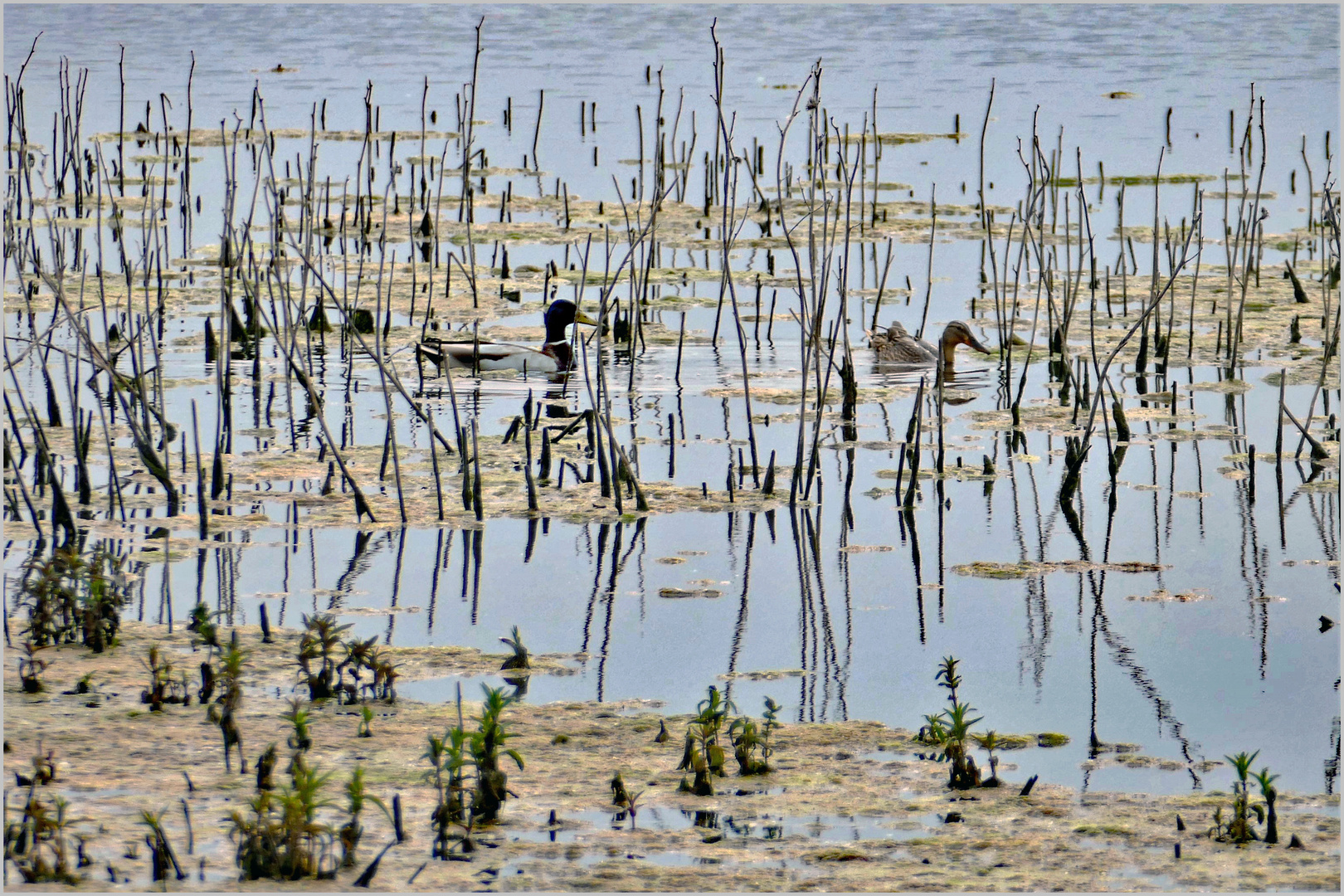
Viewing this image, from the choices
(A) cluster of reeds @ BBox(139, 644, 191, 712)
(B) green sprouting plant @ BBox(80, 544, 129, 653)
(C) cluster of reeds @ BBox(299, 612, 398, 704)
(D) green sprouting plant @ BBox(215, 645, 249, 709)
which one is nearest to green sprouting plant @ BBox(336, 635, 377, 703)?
(C) cluster of reeds @ BBox(299, 612, 398, 704)

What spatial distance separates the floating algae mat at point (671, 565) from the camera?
4.53 metres

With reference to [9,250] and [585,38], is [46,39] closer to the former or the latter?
[585,38]

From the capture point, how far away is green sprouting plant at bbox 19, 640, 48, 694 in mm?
5500

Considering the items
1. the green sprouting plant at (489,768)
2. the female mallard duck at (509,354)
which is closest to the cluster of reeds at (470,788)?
the green sprouting plant at (489,768)

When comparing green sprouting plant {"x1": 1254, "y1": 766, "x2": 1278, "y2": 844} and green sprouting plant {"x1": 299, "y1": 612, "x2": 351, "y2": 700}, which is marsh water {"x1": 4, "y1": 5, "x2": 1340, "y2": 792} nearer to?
green sprouting plant {"x1": 299, "y1": 612, "x2": 351, "y2": 700}

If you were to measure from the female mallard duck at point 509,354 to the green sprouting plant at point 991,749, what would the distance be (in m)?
6.06

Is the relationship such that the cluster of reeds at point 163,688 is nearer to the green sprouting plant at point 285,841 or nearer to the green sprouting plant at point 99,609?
the green sprouting plant at point 99,609

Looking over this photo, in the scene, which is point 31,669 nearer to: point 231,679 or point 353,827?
point 231,679

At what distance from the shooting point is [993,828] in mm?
4590

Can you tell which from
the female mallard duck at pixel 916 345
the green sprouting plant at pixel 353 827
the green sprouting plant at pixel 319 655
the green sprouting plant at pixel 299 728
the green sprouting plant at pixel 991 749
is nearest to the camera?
the green sprouting plant at pixel 353 827

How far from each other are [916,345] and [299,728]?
730 centimetres

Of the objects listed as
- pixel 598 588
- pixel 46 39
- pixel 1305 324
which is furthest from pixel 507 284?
pixel 46 39

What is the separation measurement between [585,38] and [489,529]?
3416 centimetres

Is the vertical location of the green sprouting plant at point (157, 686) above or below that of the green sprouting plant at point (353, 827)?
below
